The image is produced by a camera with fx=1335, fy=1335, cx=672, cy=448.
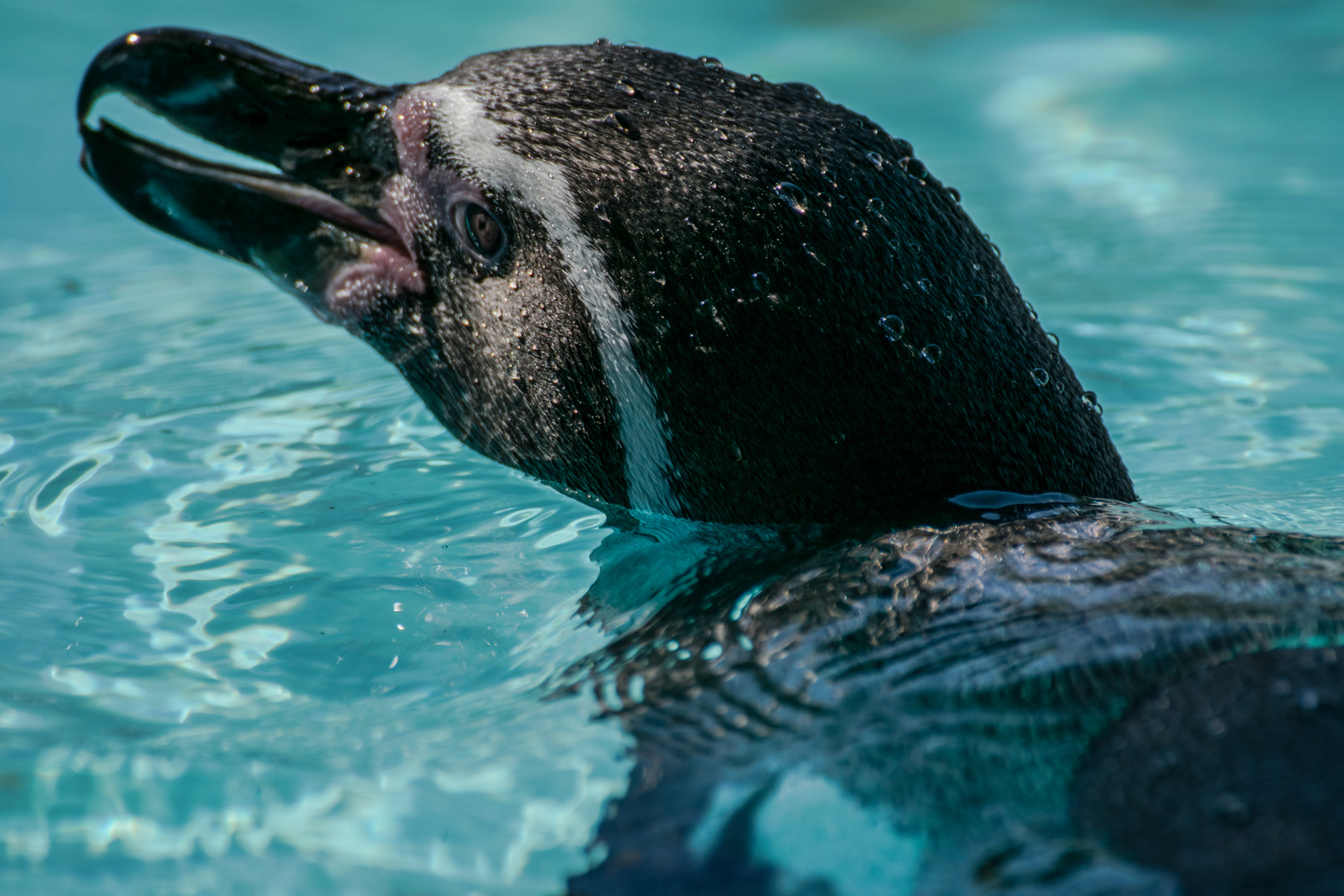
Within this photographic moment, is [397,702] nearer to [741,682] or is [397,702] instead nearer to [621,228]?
[741,682]

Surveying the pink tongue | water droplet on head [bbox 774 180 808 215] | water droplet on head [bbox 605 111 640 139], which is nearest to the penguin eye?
the pink tongue

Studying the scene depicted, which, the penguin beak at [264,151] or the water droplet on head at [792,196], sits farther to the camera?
the penguin beak at [264,151]

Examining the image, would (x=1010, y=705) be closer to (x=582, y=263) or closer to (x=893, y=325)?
(x=893, y=325)

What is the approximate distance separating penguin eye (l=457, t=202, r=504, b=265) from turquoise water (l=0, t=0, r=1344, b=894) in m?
0.65

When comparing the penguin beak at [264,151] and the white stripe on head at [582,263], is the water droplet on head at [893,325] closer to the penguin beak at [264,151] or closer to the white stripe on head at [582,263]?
the white stripe on head at [582,263]

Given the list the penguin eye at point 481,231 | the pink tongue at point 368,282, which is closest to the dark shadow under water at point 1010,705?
the penguin eye at point 481,231

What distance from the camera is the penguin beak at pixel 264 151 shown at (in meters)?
2.86

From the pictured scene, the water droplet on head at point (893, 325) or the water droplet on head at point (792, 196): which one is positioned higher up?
the water droplet on head at point (792, 196)

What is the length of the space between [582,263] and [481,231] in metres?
0.28

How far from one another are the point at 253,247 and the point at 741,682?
1.64m

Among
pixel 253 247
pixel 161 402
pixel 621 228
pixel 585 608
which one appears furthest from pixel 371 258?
pixel 161 402

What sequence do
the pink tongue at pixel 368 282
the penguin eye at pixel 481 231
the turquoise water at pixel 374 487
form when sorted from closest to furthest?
1. the turquoise water at pixel 374 487
2. the penguin eye at pixel 481 231
3. the pink tongue at pixel 368 282

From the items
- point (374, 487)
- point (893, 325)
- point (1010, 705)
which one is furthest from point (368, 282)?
point (1010, 705)

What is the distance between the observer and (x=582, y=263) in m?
2.50
